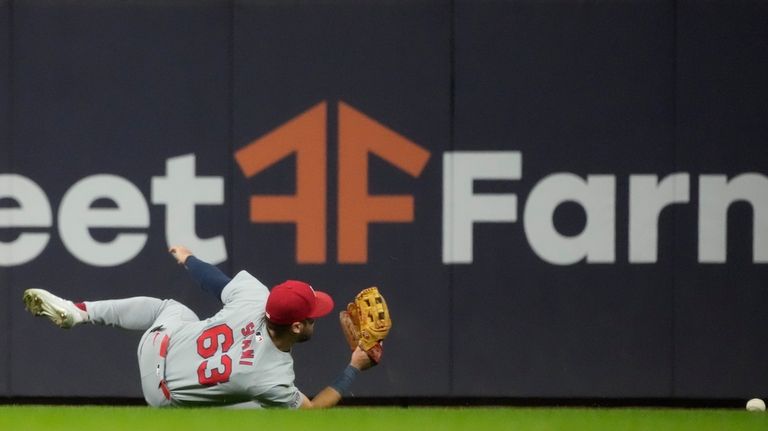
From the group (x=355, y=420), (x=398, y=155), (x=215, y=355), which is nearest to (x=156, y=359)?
(x=215, y=355)

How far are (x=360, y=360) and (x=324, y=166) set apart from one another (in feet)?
6.62

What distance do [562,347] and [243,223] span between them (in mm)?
2097

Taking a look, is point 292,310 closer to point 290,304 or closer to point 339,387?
point 290,304

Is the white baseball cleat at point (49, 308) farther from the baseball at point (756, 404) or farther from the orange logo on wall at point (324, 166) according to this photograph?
the baseball at point (756, 404)

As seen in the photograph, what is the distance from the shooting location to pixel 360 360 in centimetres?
716

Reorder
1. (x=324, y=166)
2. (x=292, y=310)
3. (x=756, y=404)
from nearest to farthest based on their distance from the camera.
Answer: (x=292, y=310)
(x=756, y=404)
(x=324, y=166)

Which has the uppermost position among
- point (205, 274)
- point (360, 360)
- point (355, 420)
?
point (205, 274)

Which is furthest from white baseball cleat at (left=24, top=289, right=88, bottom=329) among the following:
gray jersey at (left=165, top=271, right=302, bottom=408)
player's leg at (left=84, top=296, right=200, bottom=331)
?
gray jersey at (left=165, top=271, right=302, bottom=408)

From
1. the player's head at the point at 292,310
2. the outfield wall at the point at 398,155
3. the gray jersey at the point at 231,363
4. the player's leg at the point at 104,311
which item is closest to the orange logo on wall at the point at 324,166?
the outfield wall at the point at 398,155

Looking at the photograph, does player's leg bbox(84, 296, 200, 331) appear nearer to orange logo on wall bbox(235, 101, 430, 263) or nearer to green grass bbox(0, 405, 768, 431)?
green grass bbox(0, 405, 768, 431)

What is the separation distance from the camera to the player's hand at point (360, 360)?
715 cm

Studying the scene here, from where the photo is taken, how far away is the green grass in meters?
5.94

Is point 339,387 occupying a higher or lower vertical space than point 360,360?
lower

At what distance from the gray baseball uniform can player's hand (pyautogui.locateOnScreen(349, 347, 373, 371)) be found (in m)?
0.33
